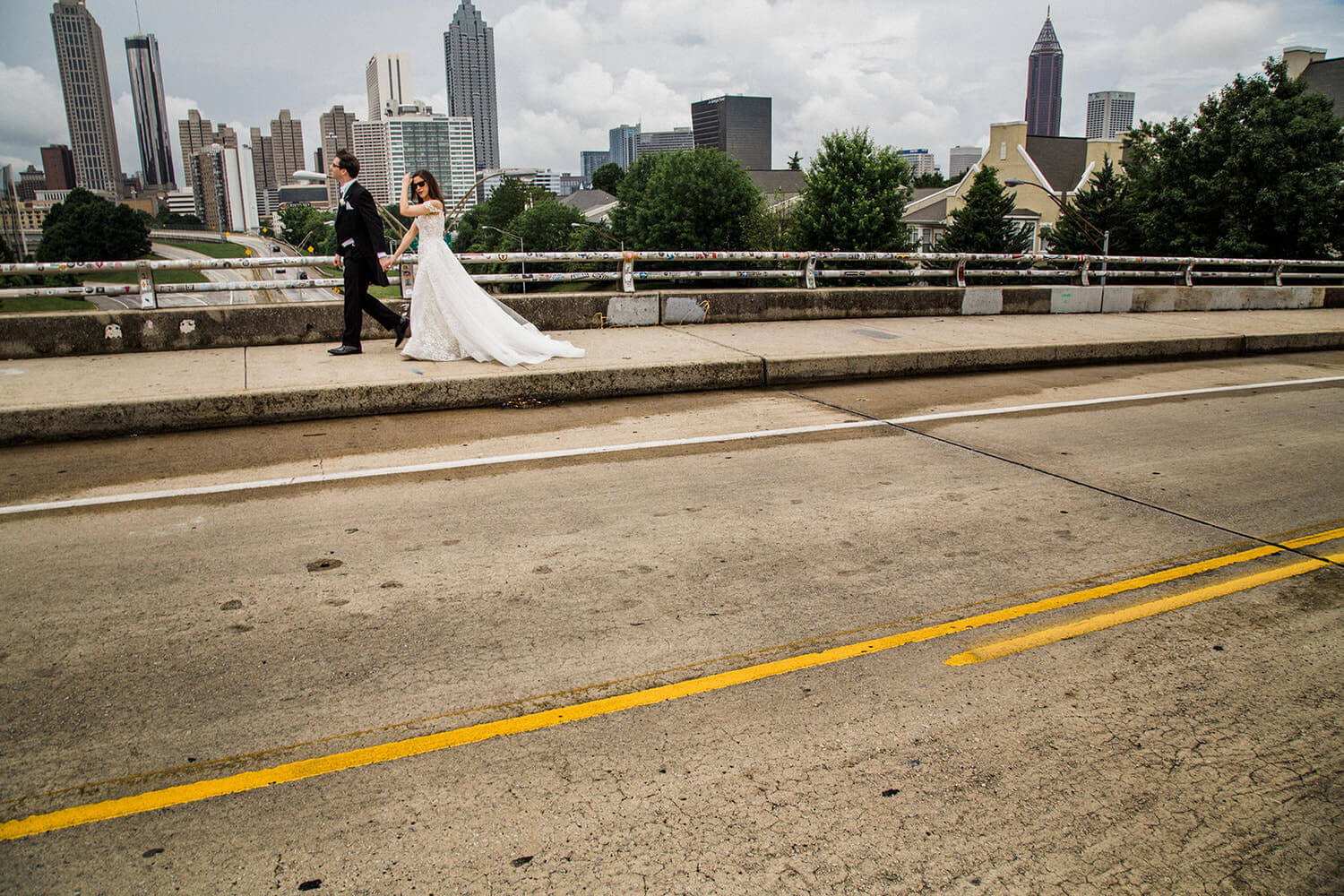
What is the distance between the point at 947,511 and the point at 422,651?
3347 mm

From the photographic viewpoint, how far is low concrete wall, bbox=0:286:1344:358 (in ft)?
30.7

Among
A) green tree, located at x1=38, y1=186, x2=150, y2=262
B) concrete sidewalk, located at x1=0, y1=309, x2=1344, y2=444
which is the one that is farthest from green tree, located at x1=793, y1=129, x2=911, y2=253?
green tree, located at x1=38, y1=186, x2=150, y2=262

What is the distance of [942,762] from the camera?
2830mm

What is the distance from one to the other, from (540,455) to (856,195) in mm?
52811

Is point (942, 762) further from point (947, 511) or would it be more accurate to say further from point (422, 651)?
point (947, 511)

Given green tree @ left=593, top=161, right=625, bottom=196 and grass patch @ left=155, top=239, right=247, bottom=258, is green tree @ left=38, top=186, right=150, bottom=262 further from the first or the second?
green tree @ left=593, top=161, right=625, bottom=196

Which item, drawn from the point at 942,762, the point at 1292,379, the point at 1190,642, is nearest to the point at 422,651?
the point at 942,762

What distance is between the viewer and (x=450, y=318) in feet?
29.9

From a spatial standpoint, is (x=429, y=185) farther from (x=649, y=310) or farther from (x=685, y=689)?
(x=685, y=689)

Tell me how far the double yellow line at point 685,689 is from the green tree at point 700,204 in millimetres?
64714

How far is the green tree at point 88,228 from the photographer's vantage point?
110 meters

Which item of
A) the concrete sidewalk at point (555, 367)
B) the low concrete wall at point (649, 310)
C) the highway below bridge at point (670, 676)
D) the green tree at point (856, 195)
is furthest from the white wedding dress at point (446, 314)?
the green tree at point (856, 195)

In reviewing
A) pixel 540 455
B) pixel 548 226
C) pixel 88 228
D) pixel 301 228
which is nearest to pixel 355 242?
pixel 540 455

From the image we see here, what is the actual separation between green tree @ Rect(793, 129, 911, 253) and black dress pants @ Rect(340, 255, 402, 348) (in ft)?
156
